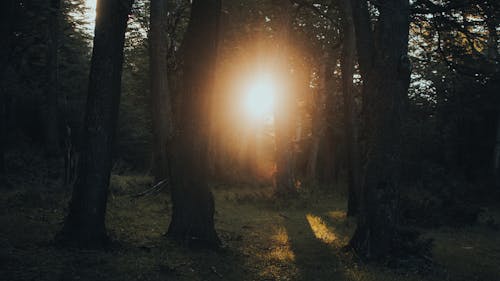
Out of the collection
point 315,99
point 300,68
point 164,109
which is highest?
point 300,68

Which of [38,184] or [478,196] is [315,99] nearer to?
[478,196]

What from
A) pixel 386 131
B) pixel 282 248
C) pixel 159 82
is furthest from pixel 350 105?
pixel 159 82

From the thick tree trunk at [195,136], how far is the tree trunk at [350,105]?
731cm

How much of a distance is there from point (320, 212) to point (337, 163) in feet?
71.0

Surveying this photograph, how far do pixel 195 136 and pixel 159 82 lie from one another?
447 inches

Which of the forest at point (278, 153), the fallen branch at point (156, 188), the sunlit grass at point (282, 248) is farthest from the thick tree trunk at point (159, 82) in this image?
the sunlit grass at point (282, 248)

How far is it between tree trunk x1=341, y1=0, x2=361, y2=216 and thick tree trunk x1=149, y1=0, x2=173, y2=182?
27.4ft

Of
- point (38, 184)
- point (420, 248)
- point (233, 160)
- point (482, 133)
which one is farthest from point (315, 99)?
point (420, 248)

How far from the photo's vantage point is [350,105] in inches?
639

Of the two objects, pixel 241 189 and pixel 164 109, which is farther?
pixel 241 189

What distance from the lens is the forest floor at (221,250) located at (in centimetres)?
774

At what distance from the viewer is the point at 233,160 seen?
1334 inches

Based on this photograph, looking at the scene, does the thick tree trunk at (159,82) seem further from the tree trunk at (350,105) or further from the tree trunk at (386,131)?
the tree trunk at (386,131)

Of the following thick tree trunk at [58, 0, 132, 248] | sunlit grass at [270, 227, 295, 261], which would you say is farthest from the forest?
sunlit grass at [270, 227, 295, 261]
